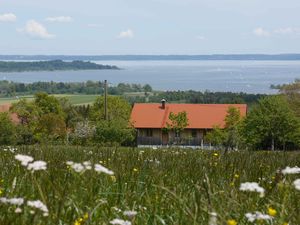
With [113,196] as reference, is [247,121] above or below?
below

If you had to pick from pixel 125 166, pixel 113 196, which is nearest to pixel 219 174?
pixel 125 166

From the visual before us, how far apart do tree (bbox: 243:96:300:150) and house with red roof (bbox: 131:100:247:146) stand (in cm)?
2407

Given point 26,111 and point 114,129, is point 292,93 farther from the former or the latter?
point 26,111

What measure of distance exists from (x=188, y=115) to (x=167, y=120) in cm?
559

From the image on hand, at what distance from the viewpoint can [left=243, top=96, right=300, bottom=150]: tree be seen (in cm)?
4872

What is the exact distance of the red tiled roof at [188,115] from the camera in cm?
8000

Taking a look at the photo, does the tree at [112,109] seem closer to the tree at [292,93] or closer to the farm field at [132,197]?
the tree at [292,93]

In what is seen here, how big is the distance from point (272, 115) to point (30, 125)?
114 feet

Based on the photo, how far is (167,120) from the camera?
79.1 m

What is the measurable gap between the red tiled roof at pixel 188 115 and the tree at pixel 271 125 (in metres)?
27.2

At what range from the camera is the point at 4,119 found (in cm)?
6862

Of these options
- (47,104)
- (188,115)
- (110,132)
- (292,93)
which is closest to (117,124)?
(110,132)

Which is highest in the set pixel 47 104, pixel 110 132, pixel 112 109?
pixel 110 132

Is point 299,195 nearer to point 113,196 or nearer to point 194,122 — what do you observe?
point 113,196
